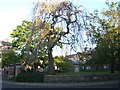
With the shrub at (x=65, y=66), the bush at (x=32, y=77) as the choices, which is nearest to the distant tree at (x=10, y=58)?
the shrub at (x=65, y=66)

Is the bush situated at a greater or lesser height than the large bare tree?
lesser

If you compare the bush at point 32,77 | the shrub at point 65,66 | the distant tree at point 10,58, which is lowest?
the bush at point 32,77

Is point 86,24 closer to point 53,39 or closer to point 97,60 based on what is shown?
point 53,39

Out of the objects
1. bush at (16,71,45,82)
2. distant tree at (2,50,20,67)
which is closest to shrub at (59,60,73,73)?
distant tree at (2,50,20,67)

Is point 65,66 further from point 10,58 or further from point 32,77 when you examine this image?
point 32,77

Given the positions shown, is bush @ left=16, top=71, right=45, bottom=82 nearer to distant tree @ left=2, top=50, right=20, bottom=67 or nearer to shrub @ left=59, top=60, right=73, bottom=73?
distant tree @ left=2, top=50, right=20, bottom=67

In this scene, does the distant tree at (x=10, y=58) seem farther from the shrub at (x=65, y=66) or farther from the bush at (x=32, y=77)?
the bush at (x=32, y=77)

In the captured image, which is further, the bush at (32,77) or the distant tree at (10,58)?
the distant tree at (10,58)

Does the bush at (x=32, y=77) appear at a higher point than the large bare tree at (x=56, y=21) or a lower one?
lower

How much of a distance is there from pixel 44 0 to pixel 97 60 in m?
13.1

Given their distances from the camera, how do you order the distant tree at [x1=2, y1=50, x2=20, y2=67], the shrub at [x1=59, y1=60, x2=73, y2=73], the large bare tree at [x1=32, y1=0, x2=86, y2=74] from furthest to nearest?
the shrub at [x1=59, y1=60, x2=73, y2=73], the distant tree at [x1=2, y1=50, x2=20, y2=67], the large bare tree at [x1=32, y1=0, x2=86, y2=74]

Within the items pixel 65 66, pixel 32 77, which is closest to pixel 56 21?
pixel 32 77

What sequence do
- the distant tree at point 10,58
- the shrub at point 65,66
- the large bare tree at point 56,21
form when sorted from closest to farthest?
the large bare tree at point 56,21
the distant tree at point 10,58
the shrub at point 65,66

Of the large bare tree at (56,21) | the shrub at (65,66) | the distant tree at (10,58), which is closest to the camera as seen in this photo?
the large bare tree at (56,21)
